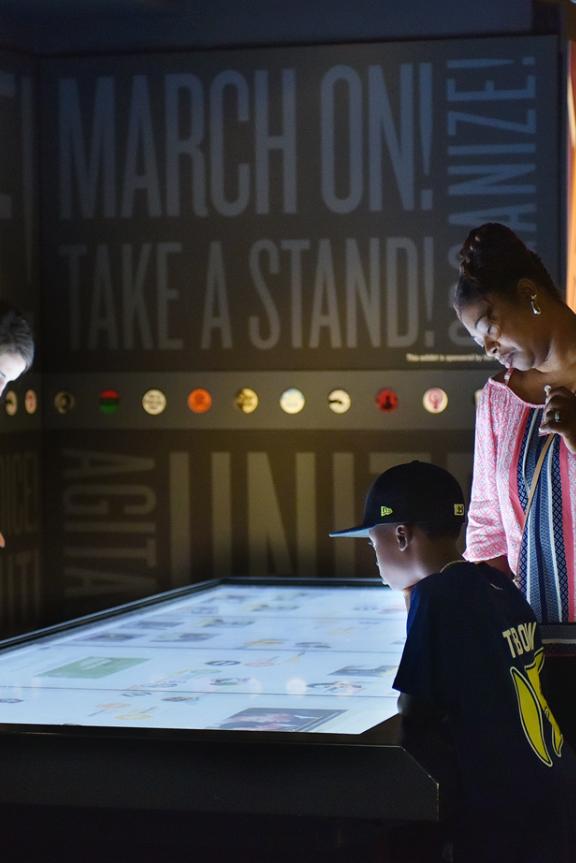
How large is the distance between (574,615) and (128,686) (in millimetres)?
721

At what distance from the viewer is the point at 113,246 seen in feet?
14.1

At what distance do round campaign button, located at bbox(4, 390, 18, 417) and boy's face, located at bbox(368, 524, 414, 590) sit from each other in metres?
2.27

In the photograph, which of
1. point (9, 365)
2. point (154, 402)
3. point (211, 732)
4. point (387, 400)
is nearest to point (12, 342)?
point (9, 365)

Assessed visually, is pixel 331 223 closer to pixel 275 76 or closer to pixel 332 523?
pixel 275 76

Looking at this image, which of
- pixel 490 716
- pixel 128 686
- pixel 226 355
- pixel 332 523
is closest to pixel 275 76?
pixel 226 355

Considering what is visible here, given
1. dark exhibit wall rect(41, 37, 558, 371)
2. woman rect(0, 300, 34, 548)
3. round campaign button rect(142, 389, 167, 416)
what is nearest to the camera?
woman rect(0, 300, 34, 548)

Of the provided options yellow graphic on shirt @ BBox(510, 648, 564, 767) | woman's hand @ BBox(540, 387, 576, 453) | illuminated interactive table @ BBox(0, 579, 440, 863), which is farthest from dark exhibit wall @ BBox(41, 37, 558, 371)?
yellow graphic on shirt @ BBox(510, 648, 564, 767)

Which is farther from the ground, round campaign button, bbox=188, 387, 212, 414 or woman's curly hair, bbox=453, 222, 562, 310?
woman's curly hair, bbox=453, 222, 562, 310

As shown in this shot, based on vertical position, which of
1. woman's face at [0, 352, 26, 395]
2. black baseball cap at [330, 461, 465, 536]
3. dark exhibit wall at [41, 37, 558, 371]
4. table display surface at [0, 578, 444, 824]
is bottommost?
table display surface at [0, 578, 444, 824]

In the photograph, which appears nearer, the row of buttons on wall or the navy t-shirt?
the navy t-shirt

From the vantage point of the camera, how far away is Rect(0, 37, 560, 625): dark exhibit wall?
13.4ft

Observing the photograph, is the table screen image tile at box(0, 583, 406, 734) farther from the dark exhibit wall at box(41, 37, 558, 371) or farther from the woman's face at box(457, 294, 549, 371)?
the dark exhibit wall at box(41, 37, 558, 371)

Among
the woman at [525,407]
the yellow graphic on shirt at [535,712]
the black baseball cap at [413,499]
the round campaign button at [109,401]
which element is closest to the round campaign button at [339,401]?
the round campaign button at [109,401]

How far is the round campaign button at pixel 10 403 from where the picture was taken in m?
4.12
